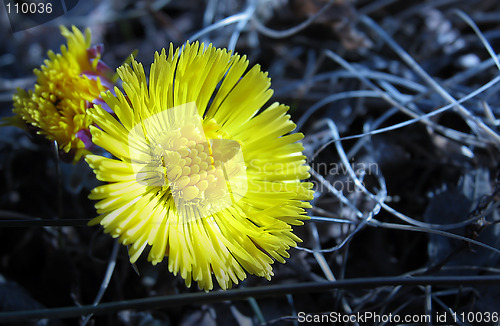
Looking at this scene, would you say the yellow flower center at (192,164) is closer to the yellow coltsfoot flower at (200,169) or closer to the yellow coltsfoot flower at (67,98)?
the yellow coltsfoot flower at (200,169)

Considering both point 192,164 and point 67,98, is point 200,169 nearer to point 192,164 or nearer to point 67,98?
point 192,164

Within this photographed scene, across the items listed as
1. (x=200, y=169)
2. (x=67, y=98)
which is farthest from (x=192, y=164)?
(x=67, y=98)

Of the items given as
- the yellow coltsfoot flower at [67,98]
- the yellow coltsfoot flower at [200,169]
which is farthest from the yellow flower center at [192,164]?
the yellow coltsfoot flower at [67,98]

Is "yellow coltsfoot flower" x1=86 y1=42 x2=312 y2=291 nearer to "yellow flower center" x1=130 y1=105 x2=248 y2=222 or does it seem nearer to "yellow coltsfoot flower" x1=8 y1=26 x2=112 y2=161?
"yellow flower center" x1=130 y1=105 x2=248 y2=222

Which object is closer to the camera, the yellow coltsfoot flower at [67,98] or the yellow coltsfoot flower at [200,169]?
the yellow coltsfoot flower at [200,169]

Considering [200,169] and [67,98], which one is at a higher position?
[67,98]
